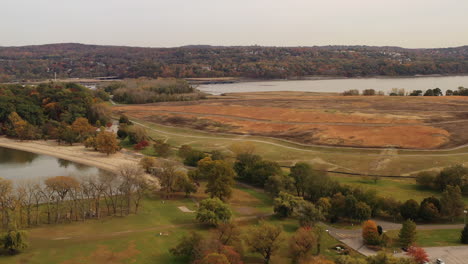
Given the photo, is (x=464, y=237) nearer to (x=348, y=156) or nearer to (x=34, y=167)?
(x=348, y=156)

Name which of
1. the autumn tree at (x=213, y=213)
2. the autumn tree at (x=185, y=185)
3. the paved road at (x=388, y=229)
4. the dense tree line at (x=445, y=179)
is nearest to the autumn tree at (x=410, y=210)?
the paved road at (x=388, y=229)

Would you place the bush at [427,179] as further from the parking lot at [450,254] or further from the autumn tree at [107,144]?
the autumn tree at [107,144]

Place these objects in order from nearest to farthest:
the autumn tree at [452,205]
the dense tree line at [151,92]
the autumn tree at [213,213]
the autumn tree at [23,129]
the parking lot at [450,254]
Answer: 1. the parking lot at [450,254]
2. the autumn tree at [213,213]
3. the autumn tree at [452,205]
4. the autumn tree at [23,129]
5. the dense tree line at [151,92]

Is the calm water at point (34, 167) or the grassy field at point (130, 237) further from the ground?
the grassy field at point (130, 237)

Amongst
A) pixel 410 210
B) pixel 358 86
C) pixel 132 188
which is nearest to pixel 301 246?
pixel 410 210

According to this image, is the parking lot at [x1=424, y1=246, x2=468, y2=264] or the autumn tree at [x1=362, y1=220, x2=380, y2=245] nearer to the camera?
the parking lot at [x1=424, y1=246, x2=468, y2=264]

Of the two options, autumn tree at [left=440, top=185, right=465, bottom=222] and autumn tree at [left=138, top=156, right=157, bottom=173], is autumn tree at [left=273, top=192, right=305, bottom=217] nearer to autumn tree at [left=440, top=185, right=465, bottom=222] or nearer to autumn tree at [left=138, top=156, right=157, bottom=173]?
autumn tree at [left=440, top=185, right=465, bottom=222]

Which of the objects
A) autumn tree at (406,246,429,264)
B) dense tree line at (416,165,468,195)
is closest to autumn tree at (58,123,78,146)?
dense tree line at (416,165,468,195)
